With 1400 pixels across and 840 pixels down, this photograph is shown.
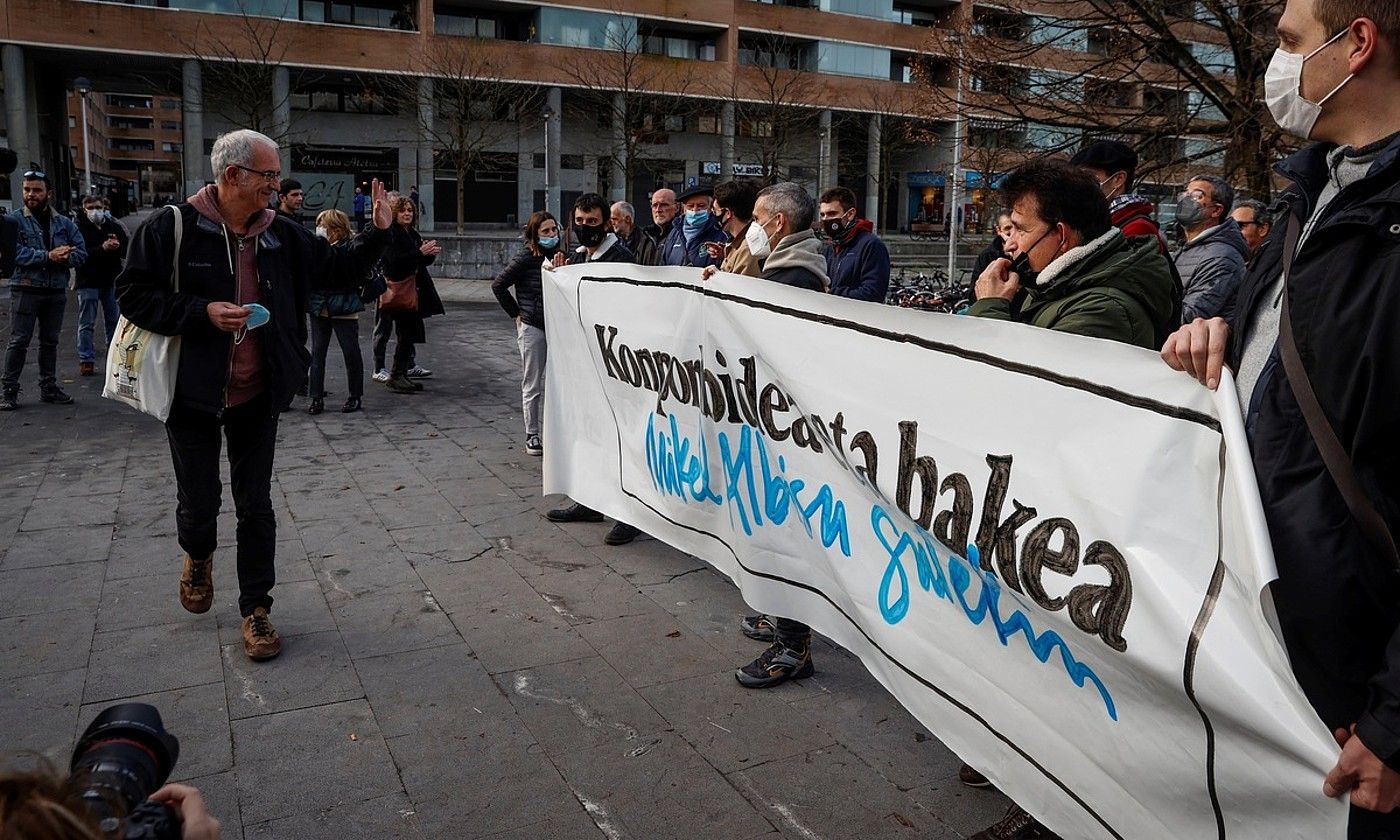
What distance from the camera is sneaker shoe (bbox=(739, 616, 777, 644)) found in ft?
15.0

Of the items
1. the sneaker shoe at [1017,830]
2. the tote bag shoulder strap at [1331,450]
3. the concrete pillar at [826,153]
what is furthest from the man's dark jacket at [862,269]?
the concrete pillar at [826,153]

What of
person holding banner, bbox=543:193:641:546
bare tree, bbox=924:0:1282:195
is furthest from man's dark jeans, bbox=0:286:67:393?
bare tree, bbox=924:0:1282:195

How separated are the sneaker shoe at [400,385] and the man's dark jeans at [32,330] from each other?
295cm

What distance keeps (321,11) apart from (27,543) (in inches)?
1700

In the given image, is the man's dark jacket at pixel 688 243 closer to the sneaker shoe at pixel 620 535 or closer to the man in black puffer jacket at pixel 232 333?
the sneaker shoe at pixel 620 535

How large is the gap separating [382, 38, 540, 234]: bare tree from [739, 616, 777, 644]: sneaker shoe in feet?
120

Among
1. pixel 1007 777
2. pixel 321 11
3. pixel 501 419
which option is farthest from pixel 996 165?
pixel 321 11

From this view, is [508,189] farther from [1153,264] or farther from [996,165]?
[1153,264]

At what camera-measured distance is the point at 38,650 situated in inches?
171

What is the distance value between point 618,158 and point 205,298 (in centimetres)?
4133

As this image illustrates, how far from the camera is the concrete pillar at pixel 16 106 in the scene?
37500 mm

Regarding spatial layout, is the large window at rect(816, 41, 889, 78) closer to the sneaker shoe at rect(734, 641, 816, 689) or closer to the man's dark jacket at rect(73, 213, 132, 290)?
the man's dark jacket at rect(73, 213, 132, 290)

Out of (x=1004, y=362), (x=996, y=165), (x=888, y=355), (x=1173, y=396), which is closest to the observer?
(x=1173, y=396)

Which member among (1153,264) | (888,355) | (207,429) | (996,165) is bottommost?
(207,429)
